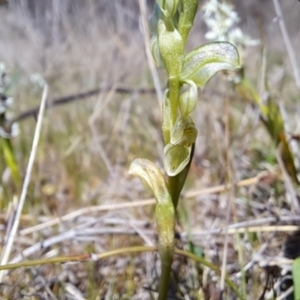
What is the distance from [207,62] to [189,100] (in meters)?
0.07

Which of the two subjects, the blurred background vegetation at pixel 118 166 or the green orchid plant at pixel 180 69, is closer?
the green orchid plant at pixel 180 69

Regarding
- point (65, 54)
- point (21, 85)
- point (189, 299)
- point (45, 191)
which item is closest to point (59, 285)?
point (189, 299)

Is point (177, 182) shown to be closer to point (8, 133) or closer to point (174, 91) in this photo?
point (174, 91)

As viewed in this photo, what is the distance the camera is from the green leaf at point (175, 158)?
0.70 meters

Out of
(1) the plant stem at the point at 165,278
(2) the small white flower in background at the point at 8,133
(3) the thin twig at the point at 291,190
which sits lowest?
(1) the plant stem at the point at 165,278

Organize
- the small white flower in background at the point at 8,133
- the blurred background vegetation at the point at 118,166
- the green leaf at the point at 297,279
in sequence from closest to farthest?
the green leaf at the point at 297,279 < the blurred background vegetation at the point at 118,166 < the small white flower in background at the point at 8,133

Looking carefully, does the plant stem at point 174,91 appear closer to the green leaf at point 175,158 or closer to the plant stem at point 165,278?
the green leaf at point 175,158

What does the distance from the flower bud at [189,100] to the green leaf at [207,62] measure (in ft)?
0.06

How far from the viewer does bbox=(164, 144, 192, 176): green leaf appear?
699 millimetres

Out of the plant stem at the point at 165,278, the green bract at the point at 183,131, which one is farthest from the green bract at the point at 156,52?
the plant stem at the point at 165,278

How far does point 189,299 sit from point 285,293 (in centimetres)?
19

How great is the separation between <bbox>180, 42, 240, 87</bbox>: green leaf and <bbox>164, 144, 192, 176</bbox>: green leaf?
0.33ft

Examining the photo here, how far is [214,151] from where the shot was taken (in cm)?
180

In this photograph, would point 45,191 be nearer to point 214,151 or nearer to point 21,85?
point 214,151
